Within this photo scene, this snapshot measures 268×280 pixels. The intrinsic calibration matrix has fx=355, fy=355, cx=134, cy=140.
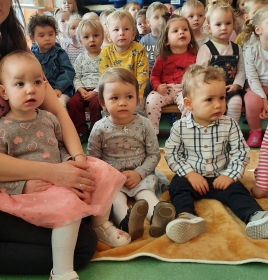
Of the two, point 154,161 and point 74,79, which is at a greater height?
point 74,79

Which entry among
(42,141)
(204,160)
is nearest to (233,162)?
(204,160)

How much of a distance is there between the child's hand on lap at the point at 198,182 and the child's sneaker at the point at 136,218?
33 centimetres

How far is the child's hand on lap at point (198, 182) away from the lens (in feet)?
4.91

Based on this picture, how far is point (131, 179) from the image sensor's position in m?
1.52

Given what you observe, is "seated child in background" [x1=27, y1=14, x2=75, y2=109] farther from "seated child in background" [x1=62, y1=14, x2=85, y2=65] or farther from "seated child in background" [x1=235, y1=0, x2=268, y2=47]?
"seated child in background" [x1=235, y1=0, x2=268, y2=47]

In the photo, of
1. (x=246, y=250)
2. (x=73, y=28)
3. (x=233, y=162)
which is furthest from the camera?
(x=73, y=28)

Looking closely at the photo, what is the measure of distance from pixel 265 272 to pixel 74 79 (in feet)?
6.55

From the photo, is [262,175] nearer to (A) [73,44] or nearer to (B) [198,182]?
(B) [198,182]

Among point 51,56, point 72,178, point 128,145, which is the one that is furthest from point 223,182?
point 51,56

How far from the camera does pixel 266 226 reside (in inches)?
48.6

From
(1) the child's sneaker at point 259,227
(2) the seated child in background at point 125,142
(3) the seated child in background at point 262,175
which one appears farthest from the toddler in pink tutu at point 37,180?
(3) the seated child in background at point 262,175

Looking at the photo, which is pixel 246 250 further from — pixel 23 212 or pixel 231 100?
pixel 231 100

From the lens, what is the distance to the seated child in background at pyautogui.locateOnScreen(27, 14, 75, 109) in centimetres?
259

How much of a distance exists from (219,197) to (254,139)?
958mm
